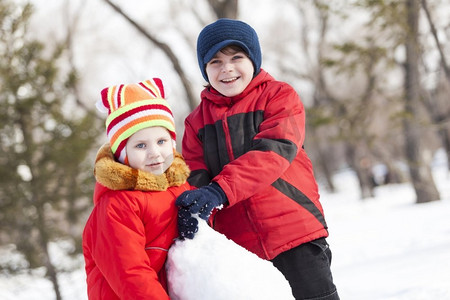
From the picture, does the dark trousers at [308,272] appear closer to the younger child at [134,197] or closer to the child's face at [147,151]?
the younger child at [134,197]

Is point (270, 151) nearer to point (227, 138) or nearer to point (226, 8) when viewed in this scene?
point (227, 138)

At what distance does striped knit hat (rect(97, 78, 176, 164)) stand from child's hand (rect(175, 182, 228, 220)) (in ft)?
1.04

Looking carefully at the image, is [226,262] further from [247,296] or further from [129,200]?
[129,200]

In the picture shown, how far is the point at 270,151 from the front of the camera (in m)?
2.15

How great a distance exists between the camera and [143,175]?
1.96 meters

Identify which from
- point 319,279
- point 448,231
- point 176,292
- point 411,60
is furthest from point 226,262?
point 411,60

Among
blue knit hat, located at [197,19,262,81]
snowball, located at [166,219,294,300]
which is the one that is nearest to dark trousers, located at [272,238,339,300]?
snowball, located at [166,219,294,300]

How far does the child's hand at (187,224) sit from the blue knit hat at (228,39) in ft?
2.67

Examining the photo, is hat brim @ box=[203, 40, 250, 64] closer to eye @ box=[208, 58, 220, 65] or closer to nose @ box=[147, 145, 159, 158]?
eye @ box=[208, 58, 220, 65]

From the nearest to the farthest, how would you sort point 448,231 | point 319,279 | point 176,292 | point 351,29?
point 176,292 < point 319,279 < point 448,231 < point 351,29

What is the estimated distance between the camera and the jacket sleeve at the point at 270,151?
2082 millimetres

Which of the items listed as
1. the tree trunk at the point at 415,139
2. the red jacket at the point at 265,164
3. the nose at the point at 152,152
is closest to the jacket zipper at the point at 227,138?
the red jacket at the point at 265,164

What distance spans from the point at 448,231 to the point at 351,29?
52.5 ft

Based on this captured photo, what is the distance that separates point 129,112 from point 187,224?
52 cm
